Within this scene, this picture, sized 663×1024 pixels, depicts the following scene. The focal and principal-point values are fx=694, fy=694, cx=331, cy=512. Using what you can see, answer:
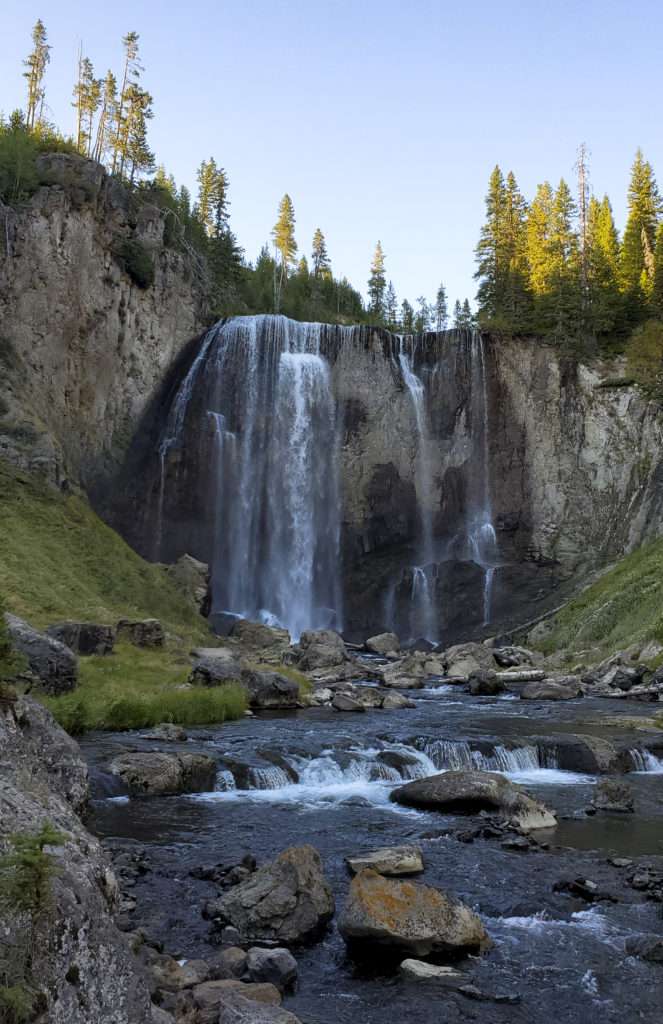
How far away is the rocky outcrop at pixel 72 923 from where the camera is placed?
315 centimetres

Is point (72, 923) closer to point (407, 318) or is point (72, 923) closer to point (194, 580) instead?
point (194, 580)

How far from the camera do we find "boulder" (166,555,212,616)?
37.8m

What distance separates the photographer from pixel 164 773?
12.9 metres

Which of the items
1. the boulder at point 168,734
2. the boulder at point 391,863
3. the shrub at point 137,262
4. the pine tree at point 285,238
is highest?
the pine tree at point 285,238

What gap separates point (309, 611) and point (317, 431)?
1365 centimetres

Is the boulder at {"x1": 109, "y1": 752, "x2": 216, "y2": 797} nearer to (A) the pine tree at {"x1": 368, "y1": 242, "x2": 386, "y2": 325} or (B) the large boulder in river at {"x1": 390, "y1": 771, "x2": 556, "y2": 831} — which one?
(B) the large boulder in river at {"x1": 390, "y1": 771, "x2": 556, "y2": 831}

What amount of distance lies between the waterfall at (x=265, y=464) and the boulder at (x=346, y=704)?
22733 mm

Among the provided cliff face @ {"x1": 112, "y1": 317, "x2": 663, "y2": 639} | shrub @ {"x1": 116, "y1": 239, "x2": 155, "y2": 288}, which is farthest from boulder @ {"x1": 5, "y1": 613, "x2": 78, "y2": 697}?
shrub @ {"x1": 116, "y1": 239, "x2": 155, "y2": 288}

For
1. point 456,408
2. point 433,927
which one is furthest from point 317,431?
point 433,927

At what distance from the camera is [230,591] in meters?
47.3

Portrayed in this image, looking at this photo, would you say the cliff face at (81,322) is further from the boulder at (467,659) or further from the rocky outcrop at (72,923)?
the rocky outcrop at (72,923)

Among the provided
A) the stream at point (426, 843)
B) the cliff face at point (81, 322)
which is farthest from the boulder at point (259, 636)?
the stream at point (426, 843)

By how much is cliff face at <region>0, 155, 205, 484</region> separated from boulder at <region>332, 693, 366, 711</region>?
18.6 m

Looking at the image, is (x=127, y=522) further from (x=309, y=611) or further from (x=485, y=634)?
(x=485, y=634)
